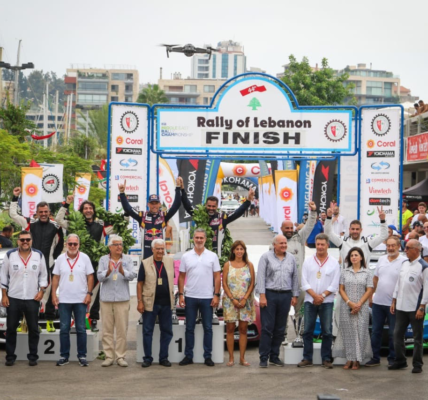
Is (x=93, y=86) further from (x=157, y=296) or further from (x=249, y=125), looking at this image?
(x=157, y=296)

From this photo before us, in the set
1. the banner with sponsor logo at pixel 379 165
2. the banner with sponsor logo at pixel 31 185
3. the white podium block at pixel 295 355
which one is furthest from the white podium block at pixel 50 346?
the banner with sponsor logo at pixel 31 185

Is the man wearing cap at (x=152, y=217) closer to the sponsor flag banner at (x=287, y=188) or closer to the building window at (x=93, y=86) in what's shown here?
the sponsor flag banner at (x=287, y=188)

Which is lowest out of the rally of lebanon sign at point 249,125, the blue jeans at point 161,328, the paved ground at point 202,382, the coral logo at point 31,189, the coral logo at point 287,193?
the paved ground at point 202,382

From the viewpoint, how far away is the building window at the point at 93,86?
15162 cm

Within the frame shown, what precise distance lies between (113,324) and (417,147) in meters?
28.9

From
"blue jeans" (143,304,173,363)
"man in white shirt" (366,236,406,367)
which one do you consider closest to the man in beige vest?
"blue jeans" (143,304,173,363)

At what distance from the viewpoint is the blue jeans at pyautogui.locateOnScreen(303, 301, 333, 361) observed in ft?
36.6

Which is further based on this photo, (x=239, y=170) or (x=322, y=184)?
(x=239, y=170)

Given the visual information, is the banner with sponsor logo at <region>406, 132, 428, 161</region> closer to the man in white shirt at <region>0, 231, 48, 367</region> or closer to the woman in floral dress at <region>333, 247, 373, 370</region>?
the woman in floral dress at <region>333, 247, 373, 370</region>

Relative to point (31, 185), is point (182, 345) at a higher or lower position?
lower

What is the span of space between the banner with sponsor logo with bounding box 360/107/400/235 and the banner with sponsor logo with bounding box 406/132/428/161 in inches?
792

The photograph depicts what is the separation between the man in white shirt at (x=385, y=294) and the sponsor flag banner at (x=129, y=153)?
6.68 meters

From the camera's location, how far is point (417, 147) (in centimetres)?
3797

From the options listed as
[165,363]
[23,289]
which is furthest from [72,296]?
[165,363]
